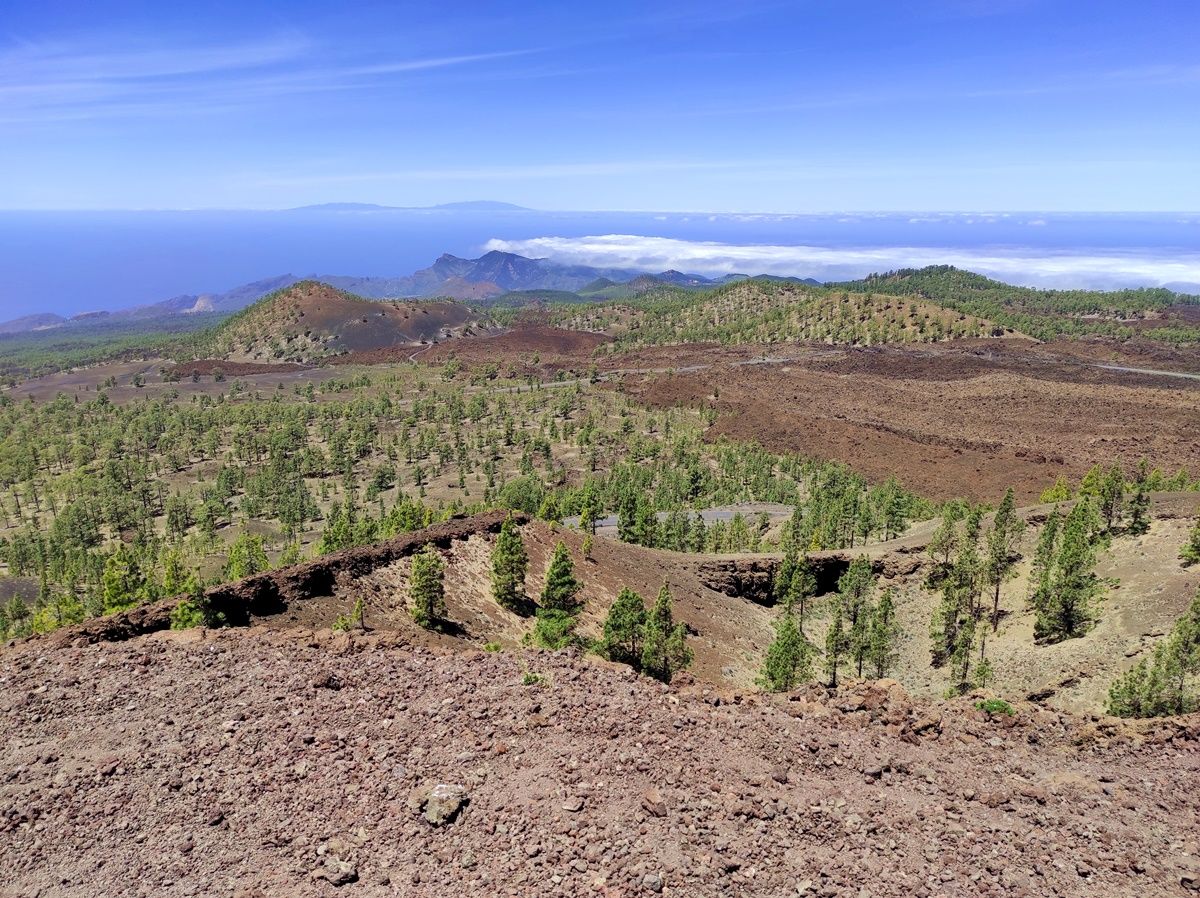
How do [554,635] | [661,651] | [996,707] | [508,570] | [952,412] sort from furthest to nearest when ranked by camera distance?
[952,412]
[508,570]
[661,651]
[554,635]
[996,707]

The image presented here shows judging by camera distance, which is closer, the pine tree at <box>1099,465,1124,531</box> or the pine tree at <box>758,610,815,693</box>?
the pine tree at <box>758,610,815,693</box>

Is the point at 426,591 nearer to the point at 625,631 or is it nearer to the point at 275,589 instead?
the point at 275,589

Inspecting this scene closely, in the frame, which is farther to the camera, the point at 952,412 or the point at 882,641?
the point at 952,412

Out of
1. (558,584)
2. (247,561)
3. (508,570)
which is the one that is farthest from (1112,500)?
(247,561)

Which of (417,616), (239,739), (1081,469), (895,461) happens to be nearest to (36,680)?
(239,739)

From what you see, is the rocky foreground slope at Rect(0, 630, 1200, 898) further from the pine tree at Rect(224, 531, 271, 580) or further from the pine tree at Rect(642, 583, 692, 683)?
the pine tree at Rect(224, 531, 271, 580)

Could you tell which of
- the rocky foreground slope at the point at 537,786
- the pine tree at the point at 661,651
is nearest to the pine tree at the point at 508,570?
the pine tree at the point at 661,651

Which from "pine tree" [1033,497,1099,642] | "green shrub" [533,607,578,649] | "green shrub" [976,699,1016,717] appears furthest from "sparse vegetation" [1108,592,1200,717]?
"green shrub" [533,607,578,649]
